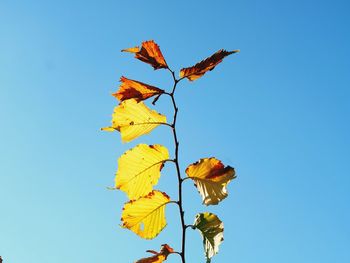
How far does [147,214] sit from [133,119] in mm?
453

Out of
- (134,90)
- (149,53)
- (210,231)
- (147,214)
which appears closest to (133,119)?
(134,90)

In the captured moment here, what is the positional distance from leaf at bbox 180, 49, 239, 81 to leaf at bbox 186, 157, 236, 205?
1.35 ft

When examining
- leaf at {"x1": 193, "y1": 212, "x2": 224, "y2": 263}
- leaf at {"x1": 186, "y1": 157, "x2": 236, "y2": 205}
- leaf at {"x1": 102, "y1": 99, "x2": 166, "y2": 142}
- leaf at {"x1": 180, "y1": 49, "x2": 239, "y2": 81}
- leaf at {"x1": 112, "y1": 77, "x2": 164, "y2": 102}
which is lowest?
leaf at {"x1": 193, "y1": 212, "x2": 224, "y2": 263}

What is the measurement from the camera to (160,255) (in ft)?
5.64

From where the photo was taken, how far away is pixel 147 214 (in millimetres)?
1846

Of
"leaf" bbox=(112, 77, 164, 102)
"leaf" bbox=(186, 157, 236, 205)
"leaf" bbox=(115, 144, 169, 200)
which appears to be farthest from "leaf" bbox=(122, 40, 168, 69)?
"leaf" bbox=(186, 157, 236, 205)

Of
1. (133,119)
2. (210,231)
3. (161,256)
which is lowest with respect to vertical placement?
(161,256)

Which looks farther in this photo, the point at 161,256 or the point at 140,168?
the point at 140,168

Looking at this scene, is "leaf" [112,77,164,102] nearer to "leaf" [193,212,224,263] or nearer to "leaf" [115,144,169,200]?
"leaf" [115,144,169,200]

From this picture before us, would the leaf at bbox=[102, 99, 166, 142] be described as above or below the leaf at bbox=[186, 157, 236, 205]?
above

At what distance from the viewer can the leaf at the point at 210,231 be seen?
1.74 m

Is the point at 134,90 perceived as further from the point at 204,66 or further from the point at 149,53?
the point at 204,66

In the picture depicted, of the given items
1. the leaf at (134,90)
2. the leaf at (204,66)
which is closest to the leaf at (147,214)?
the leaf at (134,90)

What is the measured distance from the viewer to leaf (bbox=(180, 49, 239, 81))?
5.82ft
